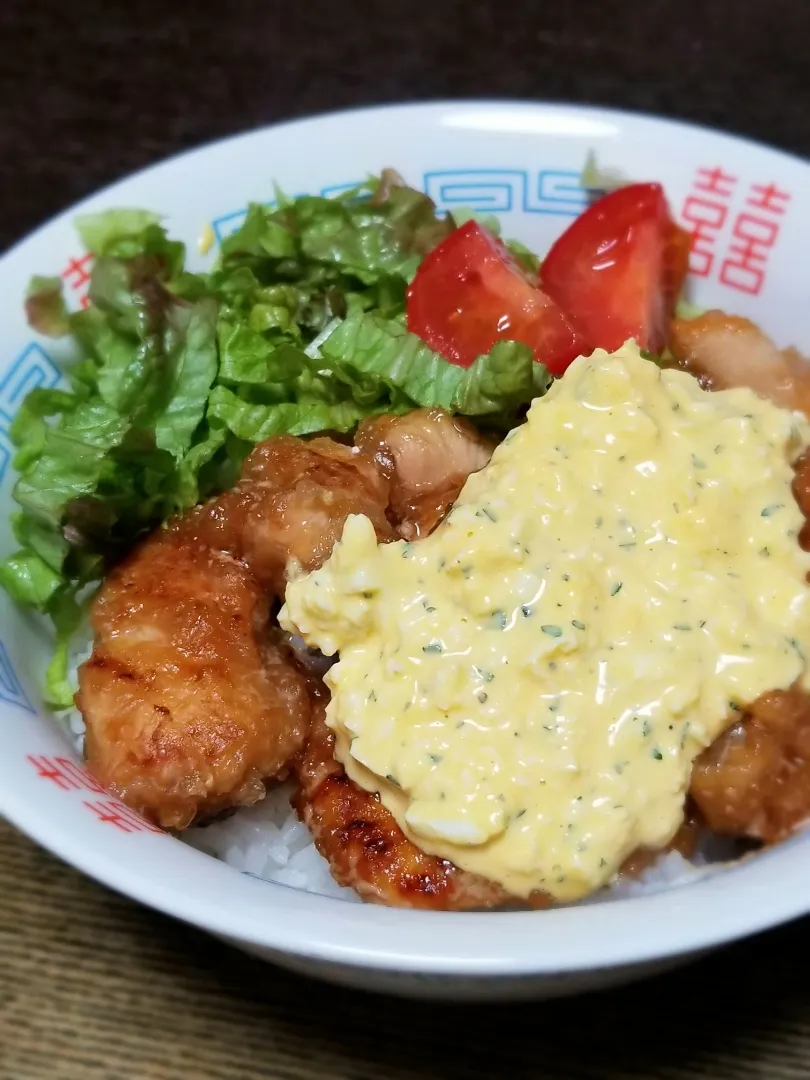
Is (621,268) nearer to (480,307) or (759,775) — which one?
(480,307)

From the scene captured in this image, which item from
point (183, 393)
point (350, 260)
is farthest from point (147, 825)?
point (350, 260)

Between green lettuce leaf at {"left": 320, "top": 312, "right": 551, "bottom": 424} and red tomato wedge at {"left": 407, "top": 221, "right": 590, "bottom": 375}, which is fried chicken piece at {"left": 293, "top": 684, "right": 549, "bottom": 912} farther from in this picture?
red tomato wedge at {"left": 407, "top": 221, "right": 590, "bottom": 375}

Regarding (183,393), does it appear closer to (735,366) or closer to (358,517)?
(358,517)

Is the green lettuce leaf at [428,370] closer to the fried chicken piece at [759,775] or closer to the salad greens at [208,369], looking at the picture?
the salad greens at [208,369]

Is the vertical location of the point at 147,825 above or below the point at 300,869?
above

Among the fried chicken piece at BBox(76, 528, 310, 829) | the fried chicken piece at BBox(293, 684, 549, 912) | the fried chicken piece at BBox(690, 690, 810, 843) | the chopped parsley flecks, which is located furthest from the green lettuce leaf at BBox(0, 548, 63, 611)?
the fried chicken piece at BBox(690, 690, 810, 843)

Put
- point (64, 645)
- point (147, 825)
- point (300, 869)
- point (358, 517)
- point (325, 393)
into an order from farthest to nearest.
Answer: point (325, 393) < point (64, 645) < point (300, 869) < point (358, 517) < point (147, 825)
